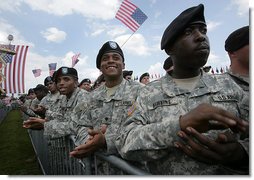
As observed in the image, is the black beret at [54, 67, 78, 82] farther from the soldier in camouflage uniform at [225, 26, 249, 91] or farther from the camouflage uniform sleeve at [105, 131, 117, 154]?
the soldier in camouflage uniform at [225, 26, 249, 91]

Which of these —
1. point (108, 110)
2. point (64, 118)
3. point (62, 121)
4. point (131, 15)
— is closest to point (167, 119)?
point (108, 110)

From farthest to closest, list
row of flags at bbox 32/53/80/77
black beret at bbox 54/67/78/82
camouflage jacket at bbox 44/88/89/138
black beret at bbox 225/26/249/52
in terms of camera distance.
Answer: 1. row of flags at bbox 32/53/80/77
2. black beret at bbox 54/67/78/82
3. camouflage jacket at bbox 44/88/89/138
4. black beret at bbox 225/26/249/52

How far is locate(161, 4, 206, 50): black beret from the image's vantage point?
1464mm

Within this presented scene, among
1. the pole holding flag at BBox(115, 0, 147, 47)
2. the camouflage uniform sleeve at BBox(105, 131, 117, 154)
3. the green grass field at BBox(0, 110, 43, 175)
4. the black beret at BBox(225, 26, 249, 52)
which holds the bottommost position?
the green grass field at BBox(0, 110, 43, 175)

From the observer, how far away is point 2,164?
5816 millimetres

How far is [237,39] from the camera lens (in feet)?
6.23

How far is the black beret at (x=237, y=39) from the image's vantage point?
1.87 m

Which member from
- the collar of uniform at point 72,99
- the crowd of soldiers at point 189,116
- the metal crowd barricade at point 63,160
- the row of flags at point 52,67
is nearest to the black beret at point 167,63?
the crowd of soldiers at point 189,116

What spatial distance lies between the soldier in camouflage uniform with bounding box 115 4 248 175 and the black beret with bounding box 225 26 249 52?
0.50 m

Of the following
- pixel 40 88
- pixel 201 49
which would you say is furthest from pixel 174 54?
pixel 40 88

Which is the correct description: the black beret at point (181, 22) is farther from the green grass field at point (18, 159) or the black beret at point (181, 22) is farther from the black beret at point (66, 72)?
the green grass field at point (18, 159)

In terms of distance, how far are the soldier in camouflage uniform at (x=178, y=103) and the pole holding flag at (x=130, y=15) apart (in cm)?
545

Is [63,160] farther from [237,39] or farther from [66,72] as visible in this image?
[237,39]

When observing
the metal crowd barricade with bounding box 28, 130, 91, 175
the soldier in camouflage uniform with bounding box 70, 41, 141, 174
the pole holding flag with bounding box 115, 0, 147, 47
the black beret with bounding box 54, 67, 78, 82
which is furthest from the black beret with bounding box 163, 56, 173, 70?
the pole holding flag with bounding box 115, 0, 147, 47
